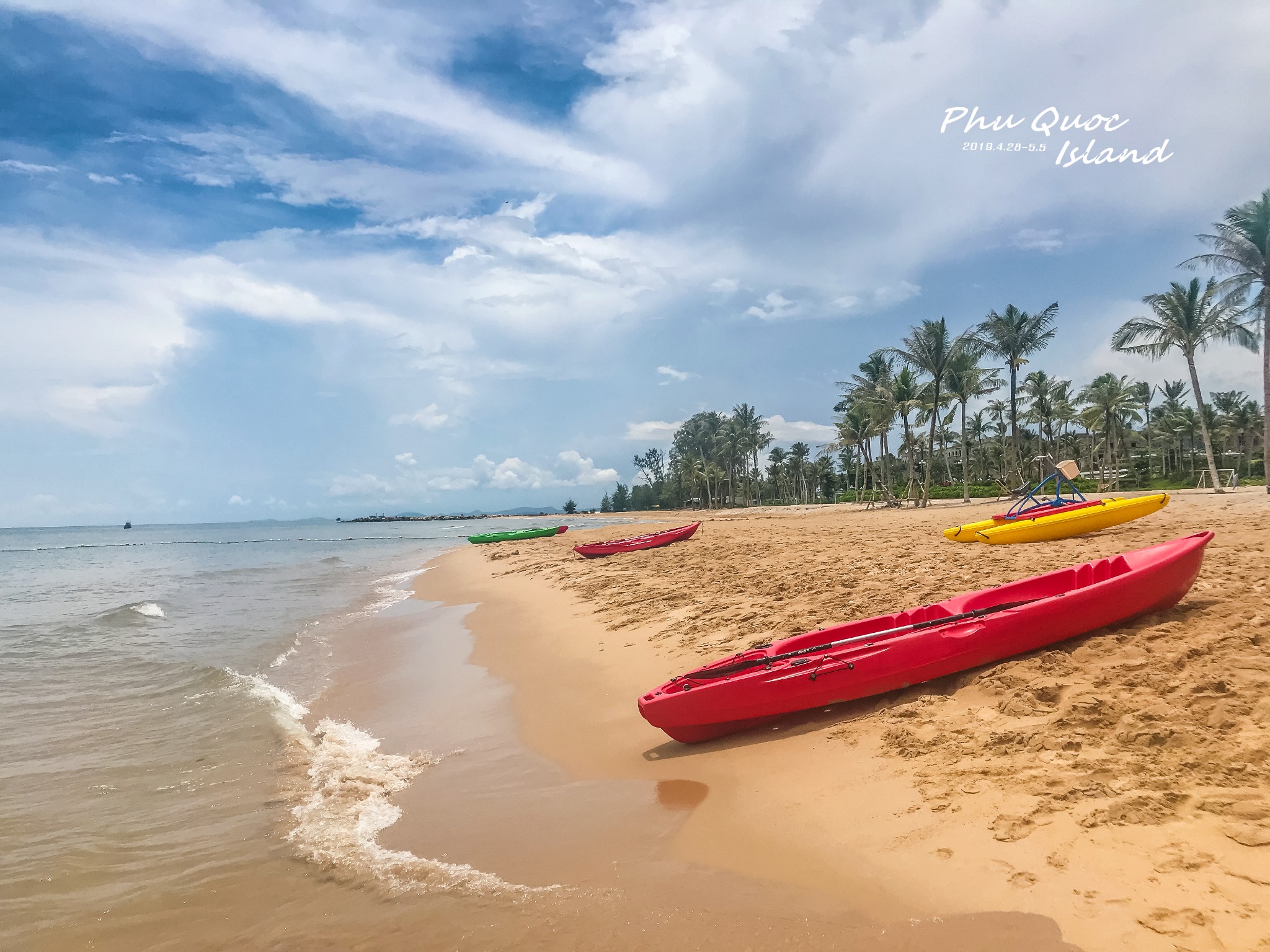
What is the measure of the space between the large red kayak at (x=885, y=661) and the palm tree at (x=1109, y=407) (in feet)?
141

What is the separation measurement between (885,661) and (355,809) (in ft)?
15.8

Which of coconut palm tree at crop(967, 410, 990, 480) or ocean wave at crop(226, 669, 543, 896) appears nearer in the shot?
ocean wave at crop(226, 669, 543, 896)

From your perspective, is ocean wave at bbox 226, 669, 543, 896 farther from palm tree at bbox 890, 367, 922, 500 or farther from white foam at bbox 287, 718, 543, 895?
palm tree at bbox 890, 367, 922, 500

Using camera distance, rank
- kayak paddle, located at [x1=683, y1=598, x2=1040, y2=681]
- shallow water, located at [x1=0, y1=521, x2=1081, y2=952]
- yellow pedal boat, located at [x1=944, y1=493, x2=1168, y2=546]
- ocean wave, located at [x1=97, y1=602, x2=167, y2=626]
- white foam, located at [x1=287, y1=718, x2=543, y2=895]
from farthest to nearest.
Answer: ocean wave, located at [x1=97, y1=602, x2=167, y2=626] → yellow pedal boat, located at [x1=944, y1=493, x2=1168, y2=546] → kayak paddle, located at [x1=683, y1=598, x2=1040, y2=681] → white foam, located at [x1=287, y1=718, x2=543, y2=895] → shallow water, located at [x1=0, y1=521, x2=1081, y2=952]

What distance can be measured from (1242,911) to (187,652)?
1464cm

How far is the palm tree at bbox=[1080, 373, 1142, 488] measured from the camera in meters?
42.3

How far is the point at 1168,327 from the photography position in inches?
1139

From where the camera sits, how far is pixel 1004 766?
14.3 feet

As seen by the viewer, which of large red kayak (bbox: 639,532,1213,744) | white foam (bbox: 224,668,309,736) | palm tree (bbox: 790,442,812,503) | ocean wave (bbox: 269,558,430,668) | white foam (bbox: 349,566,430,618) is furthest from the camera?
palm tree (bbox: 790,442,812,503)

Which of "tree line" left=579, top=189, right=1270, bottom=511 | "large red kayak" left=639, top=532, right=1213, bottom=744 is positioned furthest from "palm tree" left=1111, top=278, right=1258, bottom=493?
"large red kayak" left=639, top=532, right=1213, bottom=744

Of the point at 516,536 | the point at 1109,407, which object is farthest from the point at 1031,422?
the point at 516,536

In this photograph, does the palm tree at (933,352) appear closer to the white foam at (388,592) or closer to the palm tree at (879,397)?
the palm tree at (879,397)

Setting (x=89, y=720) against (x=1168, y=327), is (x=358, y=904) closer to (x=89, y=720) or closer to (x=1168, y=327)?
(x=89, y=720)

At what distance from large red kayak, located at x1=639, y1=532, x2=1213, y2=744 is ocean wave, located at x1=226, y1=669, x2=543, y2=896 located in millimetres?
2069
